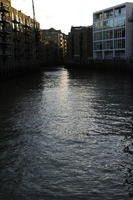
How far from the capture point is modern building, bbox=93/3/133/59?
288 ft

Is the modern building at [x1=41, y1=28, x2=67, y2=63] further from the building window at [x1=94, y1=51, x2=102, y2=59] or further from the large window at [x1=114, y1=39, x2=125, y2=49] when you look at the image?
the large window at [x1=114, y1=39, x2=125, y2=49]

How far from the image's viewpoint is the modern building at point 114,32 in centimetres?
8769

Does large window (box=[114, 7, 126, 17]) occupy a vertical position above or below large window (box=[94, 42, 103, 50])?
above

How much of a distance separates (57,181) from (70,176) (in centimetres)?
63

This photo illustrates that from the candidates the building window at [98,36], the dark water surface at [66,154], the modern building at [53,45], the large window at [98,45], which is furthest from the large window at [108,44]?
the dark water surface at [66,154]

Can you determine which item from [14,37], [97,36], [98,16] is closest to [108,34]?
[97,36]

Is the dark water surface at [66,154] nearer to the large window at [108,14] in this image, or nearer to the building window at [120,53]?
the building window at [120,53]

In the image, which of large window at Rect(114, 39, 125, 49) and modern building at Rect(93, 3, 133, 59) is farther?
large window at Rect(114, 39, 125, 49)

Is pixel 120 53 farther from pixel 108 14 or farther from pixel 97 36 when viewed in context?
pixel 97 36

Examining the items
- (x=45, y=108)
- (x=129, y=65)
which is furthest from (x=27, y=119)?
(x=129, y=65)

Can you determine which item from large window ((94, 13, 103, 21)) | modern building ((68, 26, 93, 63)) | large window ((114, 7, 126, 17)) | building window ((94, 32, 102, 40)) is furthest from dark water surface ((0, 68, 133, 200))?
modern building ((68, 26, 93, 63))

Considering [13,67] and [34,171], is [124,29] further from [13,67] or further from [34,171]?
[34,171]

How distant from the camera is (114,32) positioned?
93.6 metres

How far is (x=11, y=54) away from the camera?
242 feet
